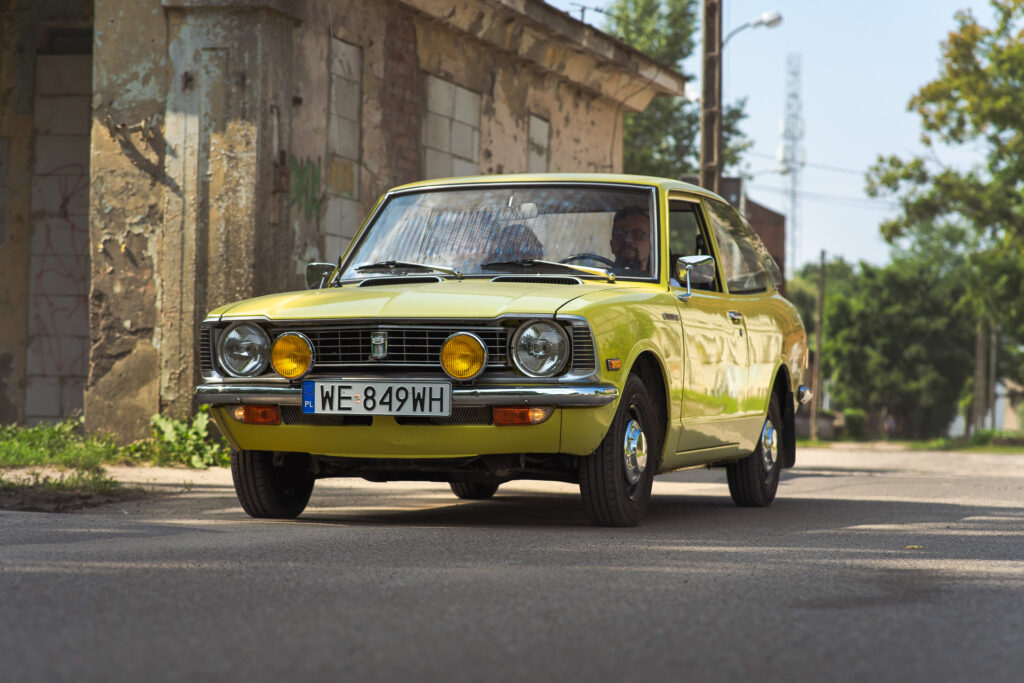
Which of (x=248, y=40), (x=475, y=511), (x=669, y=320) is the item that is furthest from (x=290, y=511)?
(x=248, y=40)

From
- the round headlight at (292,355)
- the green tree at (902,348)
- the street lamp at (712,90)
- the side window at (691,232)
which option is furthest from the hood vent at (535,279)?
the green tree at (902,348)

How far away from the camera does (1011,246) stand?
36.5 meters

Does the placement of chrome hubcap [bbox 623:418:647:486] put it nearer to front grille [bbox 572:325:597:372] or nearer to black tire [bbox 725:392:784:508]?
front grille [bbox 572:325:597:372]

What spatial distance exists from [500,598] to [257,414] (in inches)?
96.8

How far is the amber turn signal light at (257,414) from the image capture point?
6586mm

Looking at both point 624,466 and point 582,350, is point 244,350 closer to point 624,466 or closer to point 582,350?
point 582,350

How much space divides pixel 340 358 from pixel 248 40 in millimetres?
6499

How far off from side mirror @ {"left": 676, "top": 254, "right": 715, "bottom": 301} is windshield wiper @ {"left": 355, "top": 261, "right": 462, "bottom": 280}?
3.80ft

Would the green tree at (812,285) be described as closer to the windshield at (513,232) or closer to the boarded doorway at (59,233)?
the boarded doorway at (59,233)

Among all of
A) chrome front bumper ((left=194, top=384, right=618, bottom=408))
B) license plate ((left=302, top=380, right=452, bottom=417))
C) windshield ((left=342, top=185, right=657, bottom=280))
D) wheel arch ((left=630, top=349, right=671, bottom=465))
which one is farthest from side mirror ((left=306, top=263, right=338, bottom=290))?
wheel arch ((left=630, top=349, right=671, bottom=465))

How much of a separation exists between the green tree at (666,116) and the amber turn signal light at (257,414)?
93.2 feet

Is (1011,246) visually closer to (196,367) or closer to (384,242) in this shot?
(196,367)

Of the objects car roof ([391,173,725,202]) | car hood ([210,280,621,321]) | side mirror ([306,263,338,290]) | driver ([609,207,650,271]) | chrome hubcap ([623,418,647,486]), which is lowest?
chrome hubcap ([623,418,647,486])

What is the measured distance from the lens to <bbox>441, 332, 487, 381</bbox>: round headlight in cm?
627
